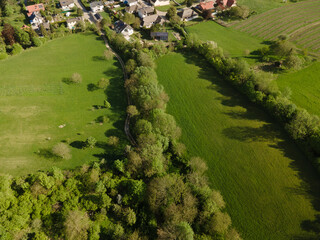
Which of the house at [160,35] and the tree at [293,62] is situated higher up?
the tree at [293,62]

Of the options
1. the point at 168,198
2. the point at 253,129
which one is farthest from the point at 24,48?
the point at 253,129

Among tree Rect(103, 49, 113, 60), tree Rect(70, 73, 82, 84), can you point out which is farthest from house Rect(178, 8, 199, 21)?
→ tree Rect(70, 73, 82, 84)

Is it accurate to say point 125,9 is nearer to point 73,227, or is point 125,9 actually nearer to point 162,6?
point 162,6

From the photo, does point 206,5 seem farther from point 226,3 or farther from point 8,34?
point 8,34

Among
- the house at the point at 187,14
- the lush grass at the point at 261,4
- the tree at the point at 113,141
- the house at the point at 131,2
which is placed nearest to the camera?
the tree at the point at 113,141

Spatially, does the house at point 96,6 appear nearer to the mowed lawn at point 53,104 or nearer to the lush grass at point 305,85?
the mowed lawn at point 53,104

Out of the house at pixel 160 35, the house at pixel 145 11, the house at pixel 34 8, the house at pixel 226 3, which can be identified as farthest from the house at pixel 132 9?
the house at pixel 34 8
